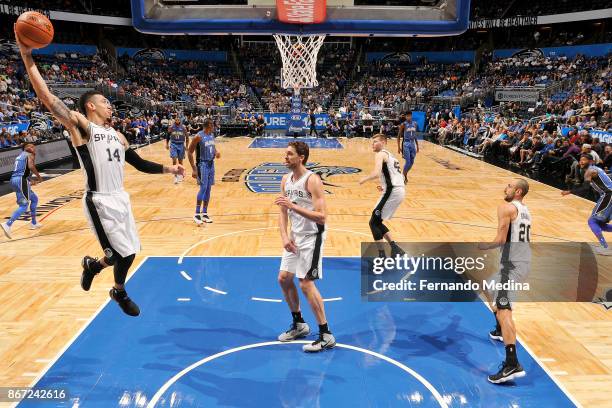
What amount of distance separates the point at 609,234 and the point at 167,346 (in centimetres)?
780

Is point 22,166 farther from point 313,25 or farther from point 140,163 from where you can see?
point 313,25

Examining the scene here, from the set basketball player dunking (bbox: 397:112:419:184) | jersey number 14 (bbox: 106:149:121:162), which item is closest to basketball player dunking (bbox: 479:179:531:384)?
jersey number 14 (bbox: 106:149:121:162)

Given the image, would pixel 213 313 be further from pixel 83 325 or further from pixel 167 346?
pixel 83 325

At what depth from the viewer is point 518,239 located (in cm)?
432

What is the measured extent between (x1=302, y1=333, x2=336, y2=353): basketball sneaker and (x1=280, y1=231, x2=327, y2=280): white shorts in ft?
1.93

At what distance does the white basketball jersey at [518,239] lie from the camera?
4.29 m

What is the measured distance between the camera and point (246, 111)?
33250mm

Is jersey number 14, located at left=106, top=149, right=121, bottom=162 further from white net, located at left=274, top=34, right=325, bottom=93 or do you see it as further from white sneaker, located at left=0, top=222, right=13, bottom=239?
white net, located at left=274, top=34, right=325, bottom=93

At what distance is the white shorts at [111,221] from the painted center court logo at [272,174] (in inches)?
333

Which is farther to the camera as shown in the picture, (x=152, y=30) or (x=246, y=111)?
(x=246, y=111)

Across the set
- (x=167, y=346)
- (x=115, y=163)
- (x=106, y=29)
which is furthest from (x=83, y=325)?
(x=106, y=29)

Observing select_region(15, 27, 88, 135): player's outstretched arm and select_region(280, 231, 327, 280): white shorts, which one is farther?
select_region(280, 231, 327, 280): white shorts

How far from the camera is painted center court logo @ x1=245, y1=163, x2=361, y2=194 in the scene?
1339 centimetres

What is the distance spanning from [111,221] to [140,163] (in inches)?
23.5
